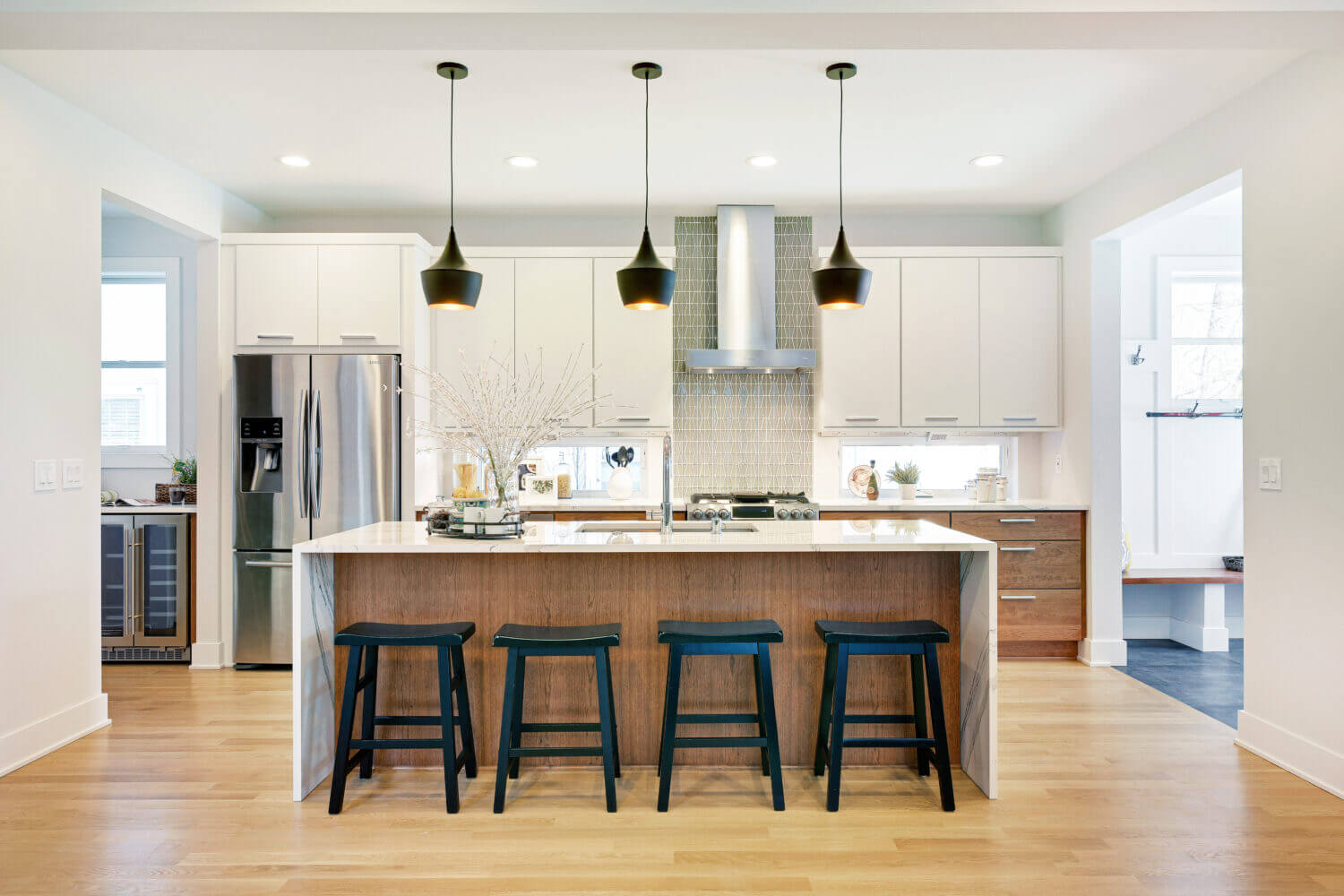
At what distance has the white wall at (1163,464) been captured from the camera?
523 centimetres

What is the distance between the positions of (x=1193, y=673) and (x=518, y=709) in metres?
3.65

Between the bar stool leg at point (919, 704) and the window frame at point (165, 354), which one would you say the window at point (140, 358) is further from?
the bar stool leg at point (919, 704)

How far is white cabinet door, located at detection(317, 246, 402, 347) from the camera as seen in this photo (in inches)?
181

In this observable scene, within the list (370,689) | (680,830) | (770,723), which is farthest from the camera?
(370,689)

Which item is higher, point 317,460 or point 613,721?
point 317,460

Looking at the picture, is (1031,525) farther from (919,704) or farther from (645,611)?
(645,611)

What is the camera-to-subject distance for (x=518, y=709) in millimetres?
2775

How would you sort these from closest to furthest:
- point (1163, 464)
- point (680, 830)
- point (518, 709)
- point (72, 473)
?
point (680, 830), point (518, 709), point (72, 473), point (1163, 464)

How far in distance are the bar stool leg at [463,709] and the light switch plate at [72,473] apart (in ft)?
6.03

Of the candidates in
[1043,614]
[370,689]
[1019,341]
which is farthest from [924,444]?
[370,689]

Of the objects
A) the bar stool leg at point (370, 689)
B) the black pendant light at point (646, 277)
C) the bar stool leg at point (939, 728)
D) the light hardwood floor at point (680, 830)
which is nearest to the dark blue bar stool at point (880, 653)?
the bar stool leg at point (939, 728)

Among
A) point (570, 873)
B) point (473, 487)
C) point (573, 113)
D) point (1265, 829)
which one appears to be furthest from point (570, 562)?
point (1265, 829)

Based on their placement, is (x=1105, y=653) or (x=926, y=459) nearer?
(x=1105, y=653)

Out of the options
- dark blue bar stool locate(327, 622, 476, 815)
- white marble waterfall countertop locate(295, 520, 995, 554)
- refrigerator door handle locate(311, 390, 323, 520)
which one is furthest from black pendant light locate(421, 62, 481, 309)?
refrigerator door handle locate(311, 390, 323, 520)
